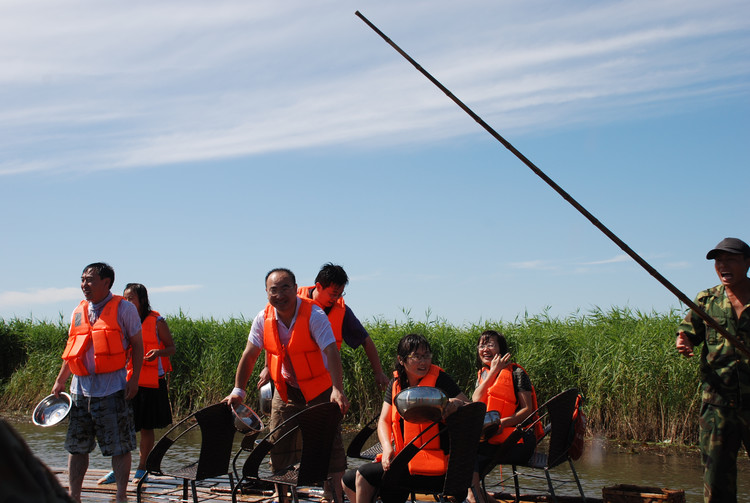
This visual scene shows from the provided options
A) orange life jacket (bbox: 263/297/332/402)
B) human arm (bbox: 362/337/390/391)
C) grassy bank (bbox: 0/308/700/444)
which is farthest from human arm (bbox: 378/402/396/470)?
grassy bank (bbox: 0/308/700/444)

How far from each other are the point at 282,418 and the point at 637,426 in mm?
6813

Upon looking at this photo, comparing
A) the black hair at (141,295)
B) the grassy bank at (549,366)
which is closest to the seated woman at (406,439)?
the black hair at (141,295)

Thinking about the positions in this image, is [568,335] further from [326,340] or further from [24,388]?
[24,388]

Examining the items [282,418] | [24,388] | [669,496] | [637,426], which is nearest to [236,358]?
[24,388]

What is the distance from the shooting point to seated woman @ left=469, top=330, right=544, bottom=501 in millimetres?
6328

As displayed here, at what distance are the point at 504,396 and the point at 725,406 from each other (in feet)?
5.72

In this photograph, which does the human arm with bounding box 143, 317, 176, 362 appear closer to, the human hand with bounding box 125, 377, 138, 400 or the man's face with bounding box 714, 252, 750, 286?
the human hand with bounding box 125, 377, 138, 400

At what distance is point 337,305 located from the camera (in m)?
7.50

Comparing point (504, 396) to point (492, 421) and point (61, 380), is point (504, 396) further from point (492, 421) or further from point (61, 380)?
point (61, 380)

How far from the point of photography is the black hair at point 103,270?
6.87 m

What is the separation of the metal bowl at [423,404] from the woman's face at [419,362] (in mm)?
584

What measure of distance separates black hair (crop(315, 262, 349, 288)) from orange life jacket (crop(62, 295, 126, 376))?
1774 mm

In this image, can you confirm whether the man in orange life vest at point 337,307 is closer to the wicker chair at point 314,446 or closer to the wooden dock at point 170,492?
the wooden dock at point 170,492

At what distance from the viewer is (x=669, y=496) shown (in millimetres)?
5816
